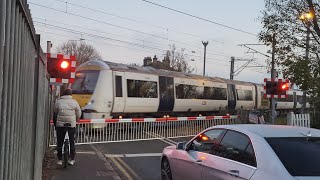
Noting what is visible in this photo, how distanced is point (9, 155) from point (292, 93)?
48112 millimetres

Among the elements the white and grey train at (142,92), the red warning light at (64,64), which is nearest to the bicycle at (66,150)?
the red warning light at (64,64)

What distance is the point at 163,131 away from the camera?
1841 cm

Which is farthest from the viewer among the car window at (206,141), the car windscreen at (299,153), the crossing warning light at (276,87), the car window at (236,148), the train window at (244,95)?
the train window at (244,95)

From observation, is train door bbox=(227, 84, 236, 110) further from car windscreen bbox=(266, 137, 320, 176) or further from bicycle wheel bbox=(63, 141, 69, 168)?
car windscreen bbox=(266, 137, 320, 176)

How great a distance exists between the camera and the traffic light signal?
12086mm

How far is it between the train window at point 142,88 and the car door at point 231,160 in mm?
15791

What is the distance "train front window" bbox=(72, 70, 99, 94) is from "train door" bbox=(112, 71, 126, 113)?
0.92 meters

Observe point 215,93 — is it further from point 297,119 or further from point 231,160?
point 231,160

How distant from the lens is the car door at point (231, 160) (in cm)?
540

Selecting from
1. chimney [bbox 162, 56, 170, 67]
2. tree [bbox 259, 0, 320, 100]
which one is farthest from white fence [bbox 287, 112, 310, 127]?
chimney [bbox 162, 56, 170, 67]

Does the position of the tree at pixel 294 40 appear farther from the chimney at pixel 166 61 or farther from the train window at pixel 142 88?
the chimney at pixel 166 61

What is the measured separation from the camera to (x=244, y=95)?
3638 centimetres

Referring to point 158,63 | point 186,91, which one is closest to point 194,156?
point 186,91

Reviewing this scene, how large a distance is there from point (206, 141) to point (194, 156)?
0.29m
